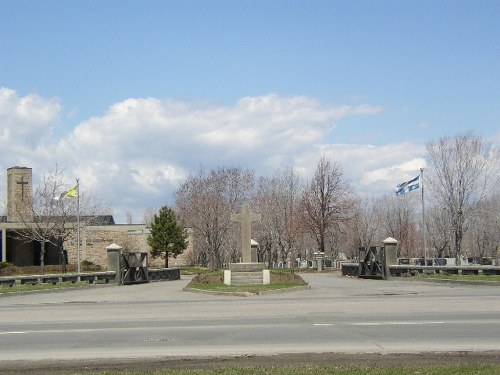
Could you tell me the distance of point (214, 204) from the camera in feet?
214

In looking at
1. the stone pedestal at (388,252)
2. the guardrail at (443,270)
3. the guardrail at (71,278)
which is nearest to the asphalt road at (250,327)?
the guardrail at (443,270)

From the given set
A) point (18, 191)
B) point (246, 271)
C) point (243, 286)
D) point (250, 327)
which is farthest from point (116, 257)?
point (18, 191)

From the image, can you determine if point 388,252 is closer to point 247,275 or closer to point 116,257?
point 247,275

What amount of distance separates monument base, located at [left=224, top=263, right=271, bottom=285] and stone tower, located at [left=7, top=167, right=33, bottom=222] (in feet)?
95.7

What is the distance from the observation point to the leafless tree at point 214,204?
64562mm

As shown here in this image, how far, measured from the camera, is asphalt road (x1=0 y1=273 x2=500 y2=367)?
11.6m

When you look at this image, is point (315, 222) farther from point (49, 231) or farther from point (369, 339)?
point (369, 339)

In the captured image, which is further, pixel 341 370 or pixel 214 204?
pixel 214 204

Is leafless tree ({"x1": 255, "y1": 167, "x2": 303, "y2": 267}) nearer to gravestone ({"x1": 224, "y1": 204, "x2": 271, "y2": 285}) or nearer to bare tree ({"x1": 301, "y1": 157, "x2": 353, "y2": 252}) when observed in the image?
bare tree ({"x1": 301, "y1": 157, "x2": 353, "y2": 252})

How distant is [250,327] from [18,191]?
53372 millimetres

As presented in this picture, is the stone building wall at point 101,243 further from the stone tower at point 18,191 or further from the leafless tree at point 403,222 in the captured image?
the leafless tree at point 403,222

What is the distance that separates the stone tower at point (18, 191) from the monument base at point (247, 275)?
29.2 metres

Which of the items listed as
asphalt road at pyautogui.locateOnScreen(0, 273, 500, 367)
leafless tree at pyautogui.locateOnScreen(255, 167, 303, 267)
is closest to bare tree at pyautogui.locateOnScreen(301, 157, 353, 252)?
leafless tree at pyautogui.locateOnScreen(255, 167, 303, 267)

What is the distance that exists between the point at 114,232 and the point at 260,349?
59569 mm
